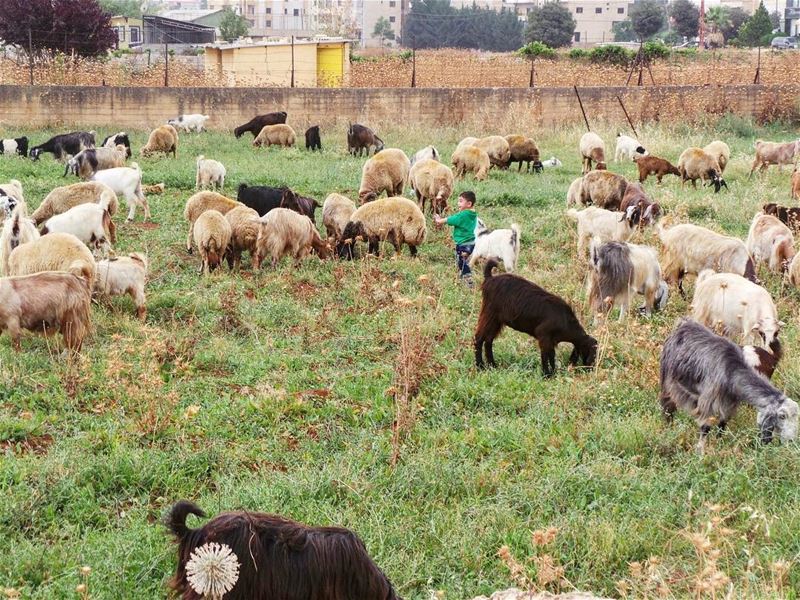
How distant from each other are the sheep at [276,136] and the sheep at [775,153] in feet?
34.0

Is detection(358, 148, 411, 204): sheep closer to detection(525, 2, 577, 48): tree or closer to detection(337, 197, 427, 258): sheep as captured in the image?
detection(337, 197, 427, 258): sheep

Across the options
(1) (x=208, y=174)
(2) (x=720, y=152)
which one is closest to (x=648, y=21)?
(2) (x=720, y=152)

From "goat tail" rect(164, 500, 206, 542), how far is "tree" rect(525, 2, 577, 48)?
187 ft

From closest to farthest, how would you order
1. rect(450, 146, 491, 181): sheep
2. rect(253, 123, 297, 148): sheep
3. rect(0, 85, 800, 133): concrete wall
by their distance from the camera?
1. rect(450, 146, 491, 181): sheep
2. rect(253, 123, 297, 148): sheep
3. rect(0, 85, 800, 133): concrete wall

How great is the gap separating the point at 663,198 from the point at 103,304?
9155 mm

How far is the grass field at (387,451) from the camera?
4.77m

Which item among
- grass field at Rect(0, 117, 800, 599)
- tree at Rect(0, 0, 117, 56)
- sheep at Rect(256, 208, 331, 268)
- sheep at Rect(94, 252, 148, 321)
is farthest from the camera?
tree at Rect(0, 0, 117, 56)

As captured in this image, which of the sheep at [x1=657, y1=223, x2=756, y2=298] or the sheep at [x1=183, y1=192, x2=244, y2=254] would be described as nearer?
the sheep at [x1=657, y1=223, x2=756, y2=298]

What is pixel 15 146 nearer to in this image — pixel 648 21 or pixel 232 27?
pixel 232 27

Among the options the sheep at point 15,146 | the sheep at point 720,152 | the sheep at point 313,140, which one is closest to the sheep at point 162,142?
the sheep at point 15,146

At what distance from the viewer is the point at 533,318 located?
7.58 meters

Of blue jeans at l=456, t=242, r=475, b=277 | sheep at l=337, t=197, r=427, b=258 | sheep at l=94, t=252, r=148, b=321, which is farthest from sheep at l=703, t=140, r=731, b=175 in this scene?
sheep at l=94, t=252, r=148, b=321

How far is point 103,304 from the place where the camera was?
29.6 feet

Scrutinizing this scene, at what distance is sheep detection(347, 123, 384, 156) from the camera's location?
20078 mm
